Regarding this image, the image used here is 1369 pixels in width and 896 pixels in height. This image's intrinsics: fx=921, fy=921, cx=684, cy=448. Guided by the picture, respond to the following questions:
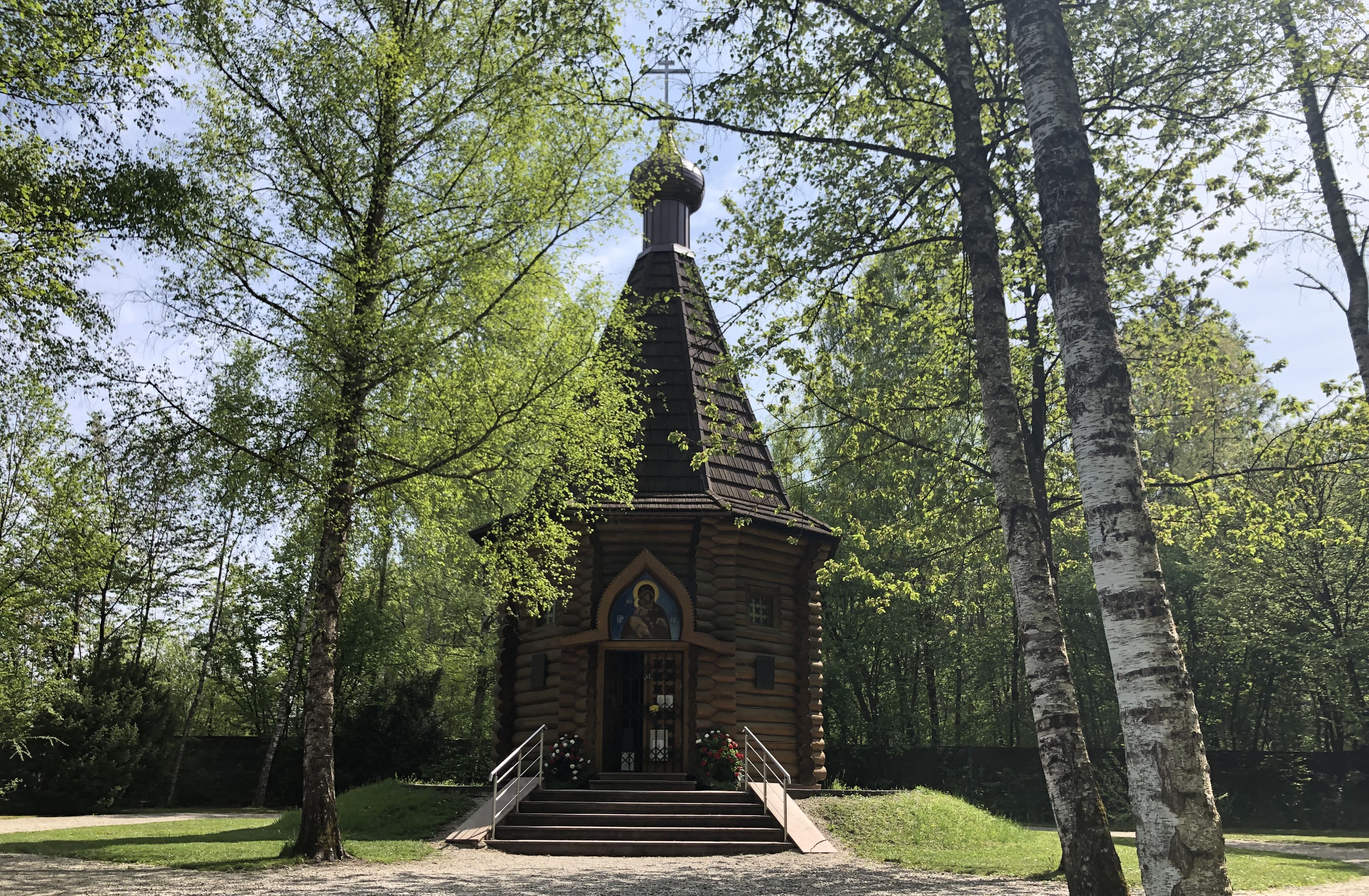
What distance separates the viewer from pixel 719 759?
14031 mm

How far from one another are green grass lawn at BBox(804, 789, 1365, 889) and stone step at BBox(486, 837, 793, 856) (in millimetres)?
1425

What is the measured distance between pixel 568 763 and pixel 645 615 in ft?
8.38

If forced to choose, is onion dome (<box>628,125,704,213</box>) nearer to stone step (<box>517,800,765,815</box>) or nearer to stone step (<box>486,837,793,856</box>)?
stone step (<box>517,800,765,815</box>)

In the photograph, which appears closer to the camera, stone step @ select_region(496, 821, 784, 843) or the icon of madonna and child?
stone step @ select_region(496, 821, 784, 843)

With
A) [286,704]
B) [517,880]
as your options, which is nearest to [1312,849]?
[517,880]

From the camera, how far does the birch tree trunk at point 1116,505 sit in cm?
427

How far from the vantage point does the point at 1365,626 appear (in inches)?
808

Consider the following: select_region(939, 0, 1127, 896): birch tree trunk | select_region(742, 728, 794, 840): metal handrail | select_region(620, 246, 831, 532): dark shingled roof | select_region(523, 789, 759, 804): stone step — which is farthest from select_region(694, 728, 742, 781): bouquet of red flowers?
select_region(939, 0, 1127, 896): birch tree trunk

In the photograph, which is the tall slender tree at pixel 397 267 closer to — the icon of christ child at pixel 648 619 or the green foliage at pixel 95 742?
the icon of christ child at pixel 648 619

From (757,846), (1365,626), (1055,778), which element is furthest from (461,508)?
(1365,626)

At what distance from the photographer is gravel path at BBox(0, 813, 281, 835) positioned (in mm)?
15383

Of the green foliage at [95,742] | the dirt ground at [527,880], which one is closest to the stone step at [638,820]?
the dirt ground at [527,880]

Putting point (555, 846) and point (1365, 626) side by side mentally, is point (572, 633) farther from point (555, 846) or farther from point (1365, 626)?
point (1365, 626)

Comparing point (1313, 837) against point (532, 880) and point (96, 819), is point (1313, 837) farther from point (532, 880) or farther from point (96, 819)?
point (96, 819)
